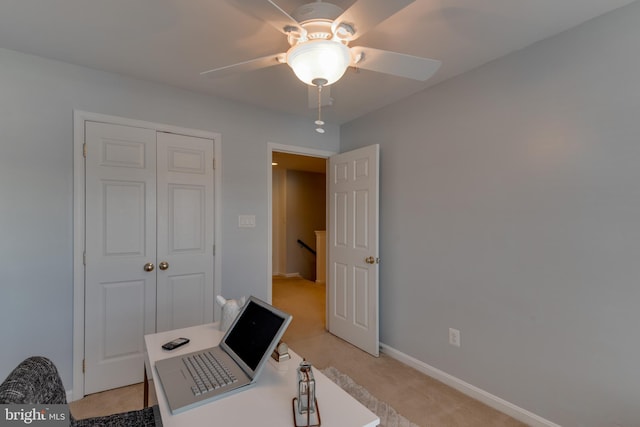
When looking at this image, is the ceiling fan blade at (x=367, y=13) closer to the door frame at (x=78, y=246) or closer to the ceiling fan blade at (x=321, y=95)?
the ceiling fan blade at (x=321, y=95)

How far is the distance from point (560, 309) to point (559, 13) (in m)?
1.64

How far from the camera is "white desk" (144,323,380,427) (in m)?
0.88

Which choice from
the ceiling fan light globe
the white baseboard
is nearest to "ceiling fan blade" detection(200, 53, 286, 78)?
the ceiling fan light globe

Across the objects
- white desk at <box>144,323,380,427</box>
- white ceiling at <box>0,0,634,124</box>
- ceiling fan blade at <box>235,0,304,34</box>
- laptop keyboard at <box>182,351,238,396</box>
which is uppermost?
white ceiling at <box>0,0,634,124</box>

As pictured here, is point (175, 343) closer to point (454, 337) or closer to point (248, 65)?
point (248, 65)

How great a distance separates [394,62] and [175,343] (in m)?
1.63

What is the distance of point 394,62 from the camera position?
56.5 inches

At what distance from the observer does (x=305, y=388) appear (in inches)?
34.9

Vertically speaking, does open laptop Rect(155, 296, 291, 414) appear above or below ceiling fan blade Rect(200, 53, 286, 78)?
below

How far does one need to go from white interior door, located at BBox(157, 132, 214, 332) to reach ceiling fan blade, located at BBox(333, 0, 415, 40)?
184 centimetres

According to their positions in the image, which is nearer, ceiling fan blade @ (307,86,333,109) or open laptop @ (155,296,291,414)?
open laptop @ (155,296,291,414)

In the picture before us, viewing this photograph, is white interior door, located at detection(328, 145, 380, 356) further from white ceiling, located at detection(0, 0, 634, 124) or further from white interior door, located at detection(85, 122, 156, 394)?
white interior door, located at detection(85, 122, 156, 394)

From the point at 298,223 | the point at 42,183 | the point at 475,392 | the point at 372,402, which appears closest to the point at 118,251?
the point at 42,183

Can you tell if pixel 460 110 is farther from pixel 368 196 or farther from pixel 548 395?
pixel 548 395
